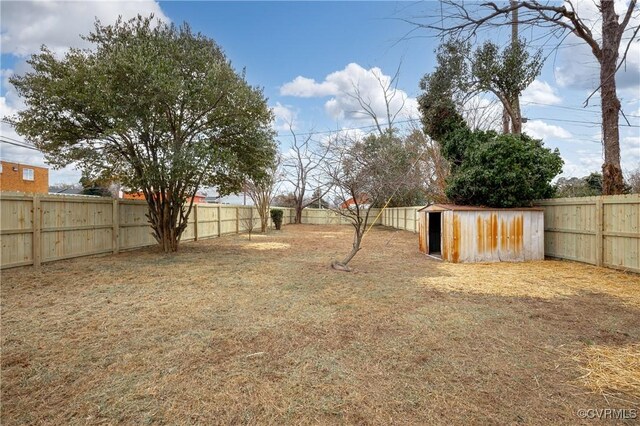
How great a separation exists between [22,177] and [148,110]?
2686 cm

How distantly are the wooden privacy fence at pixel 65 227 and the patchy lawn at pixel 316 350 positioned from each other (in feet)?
3.33

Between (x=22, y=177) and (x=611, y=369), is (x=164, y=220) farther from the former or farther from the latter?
(x=22, y=177)

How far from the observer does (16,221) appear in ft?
20.4

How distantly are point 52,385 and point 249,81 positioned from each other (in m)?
8.42

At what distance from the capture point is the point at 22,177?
25.6 m

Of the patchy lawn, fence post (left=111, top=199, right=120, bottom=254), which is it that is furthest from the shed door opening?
fence post (left=111, top=199, right=120, bottom=254)

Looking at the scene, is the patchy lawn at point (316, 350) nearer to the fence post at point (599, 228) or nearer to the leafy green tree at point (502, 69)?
the fence post at point (599, 228)

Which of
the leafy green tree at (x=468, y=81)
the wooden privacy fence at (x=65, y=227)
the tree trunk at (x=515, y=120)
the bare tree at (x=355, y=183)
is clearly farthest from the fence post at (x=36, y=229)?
the tree trunk at (x=515, y=120)

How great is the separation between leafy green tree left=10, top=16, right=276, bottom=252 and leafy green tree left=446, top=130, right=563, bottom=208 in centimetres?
577

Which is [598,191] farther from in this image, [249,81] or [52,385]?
[52,385]

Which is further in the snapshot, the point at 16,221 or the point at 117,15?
the point at 117,15

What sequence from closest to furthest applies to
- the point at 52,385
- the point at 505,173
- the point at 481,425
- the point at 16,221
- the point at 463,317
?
the point at 481,425 → the point at 52,385 → the point at 463,317 → the point at 16,221 → the point at 505,173

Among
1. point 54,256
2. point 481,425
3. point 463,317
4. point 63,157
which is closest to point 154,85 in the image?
point 63,157

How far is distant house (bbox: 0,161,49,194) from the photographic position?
24.1 m
